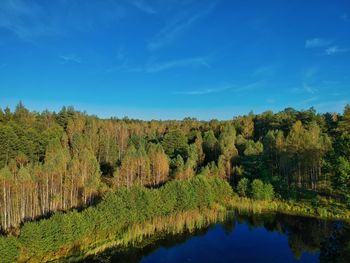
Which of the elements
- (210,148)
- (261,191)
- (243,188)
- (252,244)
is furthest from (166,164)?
(252,244)

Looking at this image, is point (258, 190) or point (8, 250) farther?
point (258, 190)

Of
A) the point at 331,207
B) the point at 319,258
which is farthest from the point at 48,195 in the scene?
the point at 331,207

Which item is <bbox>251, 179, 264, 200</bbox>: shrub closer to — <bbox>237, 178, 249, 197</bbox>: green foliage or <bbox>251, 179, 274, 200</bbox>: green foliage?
<bbox>251, 179, 274, 200</bbox>: green foliage

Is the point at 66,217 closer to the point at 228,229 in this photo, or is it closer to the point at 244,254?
the point at 244,254

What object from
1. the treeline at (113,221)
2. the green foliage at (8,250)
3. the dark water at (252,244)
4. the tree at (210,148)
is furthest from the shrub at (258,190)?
the green foliage at (8,250)

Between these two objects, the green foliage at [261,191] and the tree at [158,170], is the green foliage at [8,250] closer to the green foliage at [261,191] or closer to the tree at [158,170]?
the tree at [158,170]

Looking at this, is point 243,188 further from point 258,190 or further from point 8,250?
point 8,250

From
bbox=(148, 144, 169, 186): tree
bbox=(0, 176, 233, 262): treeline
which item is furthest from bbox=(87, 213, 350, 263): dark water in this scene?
bbox=(148, 144, 169, 186): tree
